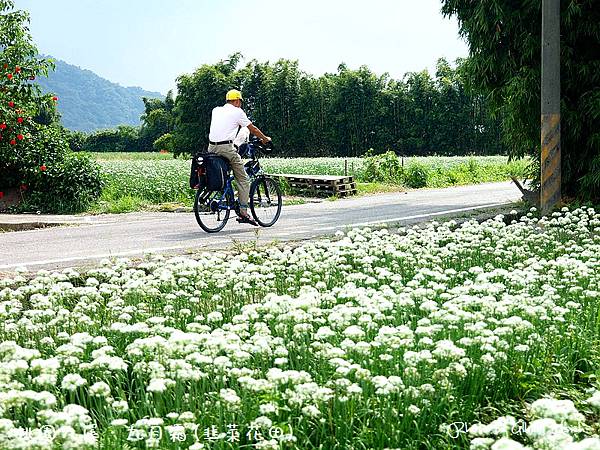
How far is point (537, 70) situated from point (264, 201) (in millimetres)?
5574

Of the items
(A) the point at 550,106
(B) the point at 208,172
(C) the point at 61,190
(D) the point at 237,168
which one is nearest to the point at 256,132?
(D) the point at 237,168

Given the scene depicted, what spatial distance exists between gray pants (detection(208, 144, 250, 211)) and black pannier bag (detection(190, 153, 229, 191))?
4.9 inches

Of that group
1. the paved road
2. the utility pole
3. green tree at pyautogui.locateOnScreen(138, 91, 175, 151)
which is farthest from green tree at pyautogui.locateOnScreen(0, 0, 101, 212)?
green tree at pyautogui.locateOnScreen(138, 91, 175, 151)

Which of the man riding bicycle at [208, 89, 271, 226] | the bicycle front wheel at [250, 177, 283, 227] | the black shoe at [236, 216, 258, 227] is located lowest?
the black shoe at [236, 216, 258, 227]

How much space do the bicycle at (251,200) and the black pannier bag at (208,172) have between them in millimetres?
63

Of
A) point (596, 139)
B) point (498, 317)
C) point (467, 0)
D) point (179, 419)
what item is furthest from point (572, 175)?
point (179, 419)

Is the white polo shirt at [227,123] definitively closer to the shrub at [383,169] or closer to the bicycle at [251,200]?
the bicycle at [251,200]

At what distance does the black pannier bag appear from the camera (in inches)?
443

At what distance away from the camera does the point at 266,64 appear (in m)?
86.5

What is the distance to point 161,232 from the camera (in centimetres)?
1184

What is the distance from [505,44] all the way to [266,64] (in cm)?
7457

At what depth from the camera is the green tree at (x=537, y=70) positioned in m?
13.0

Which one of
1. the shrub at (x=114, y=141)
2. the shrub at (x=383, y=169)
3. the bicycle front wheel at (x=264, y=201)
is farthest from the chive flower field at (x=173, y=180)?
the shrub at (x=114, y=141)

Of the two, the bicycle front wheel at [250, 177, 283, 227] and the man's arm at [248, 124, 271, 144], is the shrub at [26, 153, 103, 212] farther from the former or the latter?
the man's arm at [248, 124, 271, 144]
